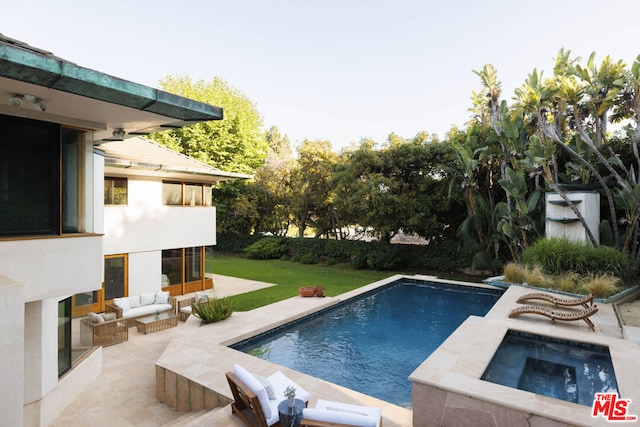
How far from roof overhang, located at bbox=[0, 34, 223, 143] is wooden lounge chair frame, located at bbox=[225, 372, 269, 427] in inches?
164

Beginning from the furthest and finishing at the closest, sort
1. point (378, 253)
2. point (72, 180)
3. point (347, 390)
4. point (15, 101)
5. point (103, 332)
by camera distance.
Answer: point (378, 253), point (103, 332), point (347, 390), point (72, 180), point (15, 101)

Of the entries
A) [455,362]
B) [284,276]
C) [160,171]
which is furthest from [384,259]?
[455,362]

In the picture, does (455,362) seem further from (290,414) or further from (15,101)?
(15,101)

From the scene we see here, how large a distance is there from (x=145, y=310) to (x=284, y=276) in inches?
414

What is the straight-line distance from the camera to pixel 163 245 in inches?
634

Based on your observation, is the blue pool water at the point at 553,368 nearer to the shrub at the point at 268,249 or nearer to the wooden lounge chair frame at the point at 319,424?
the wooden lounge chair frame at the point at 319,424

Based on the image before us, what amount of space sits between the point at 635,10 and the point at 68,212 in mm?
23404

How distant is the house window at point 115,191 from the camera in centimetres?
1441

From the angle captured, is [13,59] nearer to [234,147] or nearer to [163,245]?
[163,245]

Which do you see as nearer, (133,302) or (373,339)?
(373,339)

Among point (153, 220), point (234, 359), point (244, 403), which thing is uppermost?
point (153, 220)

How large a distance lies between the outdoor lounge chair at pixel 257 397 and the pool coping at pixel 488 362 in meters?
2.18

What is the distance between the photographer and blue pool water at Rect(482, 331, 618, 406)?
6.17 meters

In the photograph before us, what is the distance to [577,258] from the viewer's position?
45.6 ft
